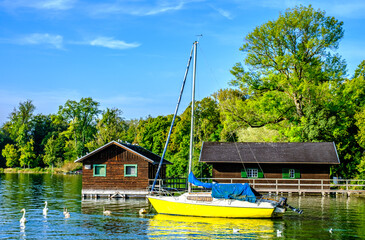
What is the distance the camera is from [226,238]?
2212 centimetres

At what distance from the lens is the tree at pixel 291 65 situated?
51094mm

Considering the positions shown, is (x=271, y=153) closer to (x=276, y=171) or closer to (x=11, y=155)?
(x=276, y=171)

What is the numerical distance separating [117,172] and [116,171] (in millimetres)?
138

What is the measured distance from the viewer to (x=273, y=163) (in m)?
44.2

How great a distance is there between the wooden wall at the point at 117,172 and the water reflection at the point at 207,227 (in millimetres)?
11310

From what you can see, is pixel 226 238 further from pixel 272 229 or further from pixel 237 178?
pixel 237 178

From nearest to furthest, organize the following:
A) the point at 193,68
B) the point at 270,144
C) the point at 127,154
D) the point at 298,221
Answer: the point at 298,221 < the point at 193,68 < the point at 127,154 < the point at 270,144

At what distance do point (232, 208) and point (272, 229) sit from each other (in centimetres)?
384

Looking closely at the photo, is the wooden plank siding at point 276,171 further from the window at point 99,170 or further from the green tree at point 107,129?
the green tree at point 107,129

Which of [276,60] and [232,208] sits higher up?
[276,60]

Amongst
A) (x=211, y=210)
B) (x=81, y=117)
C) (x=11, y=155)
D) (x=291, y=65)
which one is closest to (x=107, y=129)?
(x=81, y=117)

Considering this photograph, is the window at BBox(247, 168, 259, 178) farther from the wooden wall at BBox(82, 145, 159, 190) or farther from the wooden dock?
the wooden wall at BBox(82, 145, 159, 190)

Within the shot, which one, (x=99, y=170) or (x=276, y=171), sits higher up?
(x=99, y=170)

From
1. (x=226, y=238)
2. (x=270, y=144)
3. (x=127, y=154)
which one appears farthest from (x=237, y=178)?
(x=226, y=238)
